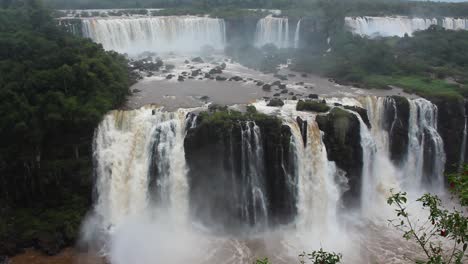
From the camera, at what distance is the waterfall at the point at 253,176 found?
794 inches

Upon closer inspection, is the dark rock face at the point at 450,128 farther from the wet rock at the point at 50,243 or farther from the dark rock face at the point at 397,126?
the wet rock at the point at 50,243

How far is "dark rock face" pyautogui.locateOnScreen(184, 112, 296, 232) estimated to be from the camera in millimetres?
20031

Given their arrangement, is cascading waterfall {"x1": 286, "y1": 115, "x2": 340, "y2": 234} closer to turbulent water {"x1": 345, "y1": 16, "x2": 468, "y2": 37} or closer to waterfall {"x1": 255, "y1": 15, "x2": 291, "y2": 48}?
waterfall {"x1": 255, "y1": 15, "x2": 291, "y2": 48}

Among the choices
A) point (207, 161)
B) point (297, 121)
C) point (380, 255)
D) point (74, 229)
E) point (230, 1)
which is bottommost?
point (380, 255)

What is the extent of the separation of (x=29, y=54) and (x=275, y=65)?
1832 centimetres

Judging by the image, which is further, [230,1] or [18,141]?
[230,1]

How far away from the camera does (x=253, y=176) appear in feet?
66.9

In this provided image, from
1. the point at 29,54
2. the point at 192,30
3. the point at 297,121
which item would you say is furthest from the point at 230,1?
the point at 297,121

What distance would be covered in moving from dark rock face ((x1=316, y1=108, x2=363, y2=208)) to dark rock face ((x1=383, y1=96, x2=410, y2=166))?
313 cm

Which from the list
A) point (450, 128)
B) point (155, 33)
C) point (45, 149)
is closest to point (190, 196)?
point (45, 149)

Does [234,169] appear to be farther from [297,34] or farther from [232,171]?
[297,34]

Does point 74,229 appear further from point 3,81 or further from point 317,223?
point 317,223

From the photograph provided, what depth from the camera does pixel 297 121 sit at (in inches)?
834

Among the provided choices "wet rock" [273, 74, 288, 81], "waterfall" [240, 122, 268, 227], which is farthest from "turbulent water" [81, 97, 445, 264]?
"wet rock" [273, 74, 288, 81]
